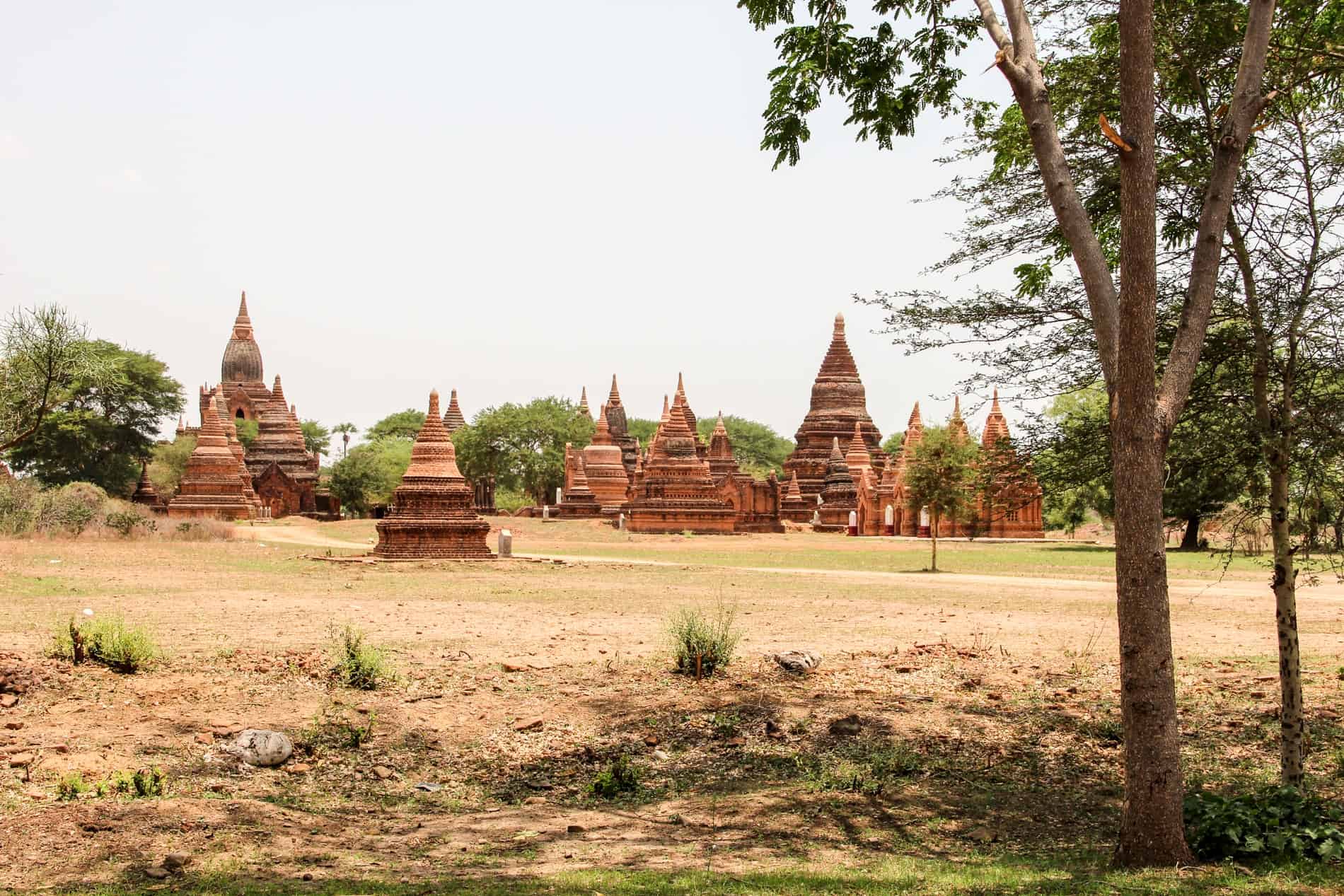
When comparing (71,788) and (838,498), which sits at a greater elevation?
(838,498)

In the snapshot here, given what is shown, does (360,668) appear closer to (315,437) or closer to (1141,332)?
(1141,332)

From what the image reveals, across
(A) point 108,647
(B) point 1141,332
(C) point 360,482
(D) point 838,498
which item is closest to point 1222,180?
(B) point 1141,332

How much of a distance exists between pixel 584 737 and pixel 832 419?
52943mm

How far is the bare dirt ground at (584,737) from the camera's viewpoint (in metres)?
7.11

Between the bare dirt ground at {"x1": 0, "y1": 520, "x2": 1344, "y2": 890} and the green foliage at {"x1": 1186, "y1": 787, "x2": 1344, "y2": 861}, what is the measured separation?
2.15 feet

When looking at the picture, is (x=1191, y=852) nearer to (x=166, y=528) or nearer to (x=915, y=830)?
(x=915, y=830)

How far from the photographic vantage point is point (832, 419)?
6169 cm

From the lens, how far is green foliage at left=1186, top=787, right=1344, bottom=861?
21.5ft

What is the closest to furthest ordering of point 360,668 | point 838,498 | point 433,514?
1. point 360,668
2. point 433,514
3. point 838,498

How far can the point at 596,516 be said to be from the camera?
5275 centimetres

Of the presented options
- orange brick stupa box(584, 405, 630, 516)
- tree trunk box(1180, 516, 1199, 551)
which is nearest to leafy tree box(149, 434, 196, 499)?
orange brick stupa box(584, 405, 630, 516)

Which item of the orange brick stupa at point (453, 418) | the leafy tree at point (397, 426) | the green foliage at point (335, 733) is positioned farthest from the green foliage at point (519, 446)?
the green foliage at point (335, 733)

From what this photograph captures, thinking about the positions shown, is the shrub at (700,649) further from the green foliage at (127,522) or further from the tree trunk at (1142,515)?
the green foliage at (127,522)

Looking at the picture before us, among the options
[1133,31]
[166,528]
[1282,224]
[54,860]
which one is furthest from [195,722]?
[166,528]
